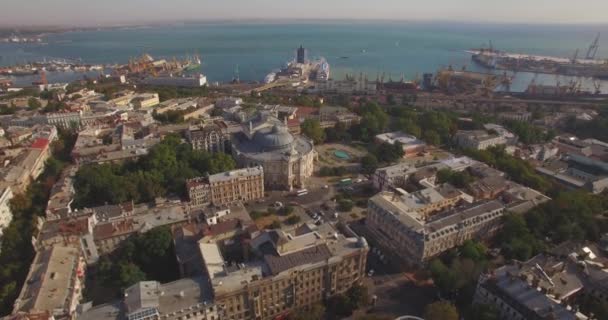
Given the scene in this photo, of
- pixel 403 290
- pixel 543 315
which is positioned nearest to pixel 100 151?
pixel 403 290

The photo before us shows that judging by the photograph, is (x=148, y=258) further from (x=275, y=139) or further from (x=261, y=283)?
(x=275, y=139)

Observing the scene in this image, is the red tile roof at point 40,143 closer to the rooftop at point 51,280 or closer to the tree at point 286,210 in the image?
the rooftop at point 51,280

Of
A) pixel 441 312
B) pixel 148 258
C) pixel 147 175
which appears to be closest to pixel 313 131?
pixel 147 175

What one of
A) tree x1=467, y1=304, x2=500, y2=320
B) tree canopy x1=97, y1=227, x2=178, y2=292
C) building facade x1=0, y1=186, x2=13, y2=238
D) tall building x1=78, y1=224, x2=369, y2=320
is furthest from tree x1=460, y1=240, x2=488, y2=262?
building facade x1=0, y1=186, x2=13, y2=238

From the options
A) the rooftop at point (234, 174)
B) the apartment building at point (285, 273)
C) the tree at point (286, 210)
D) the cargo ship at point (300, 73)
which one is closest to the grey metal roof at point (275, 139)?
the rooftop at point (234, 174)

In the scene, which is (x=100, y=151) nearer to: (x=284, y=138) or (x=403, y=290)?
(x=284, y=138)

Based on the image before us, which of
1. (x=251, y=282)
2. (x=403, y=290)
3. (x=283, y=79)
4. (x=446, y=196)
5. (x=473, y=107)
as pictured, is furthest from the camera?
(x=283, y=79)
